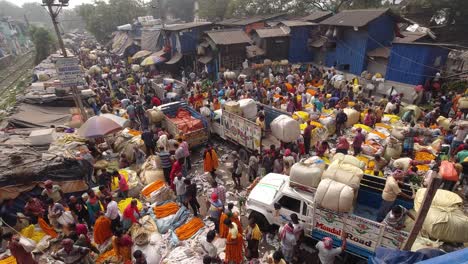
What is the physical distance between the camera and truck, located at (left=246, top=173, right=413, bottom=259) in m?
5.60

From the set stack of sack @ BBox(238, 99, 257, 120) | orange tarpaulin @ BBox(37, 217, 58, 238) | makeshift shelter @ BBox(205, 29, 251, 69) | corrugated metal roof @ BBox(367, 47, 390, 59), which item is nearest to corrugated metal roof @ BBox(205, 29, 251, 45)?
makeshift shelter @ BBox(205, 29, 251, 69)

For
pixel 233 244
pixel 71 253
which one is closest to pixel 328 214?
pixel 233 244

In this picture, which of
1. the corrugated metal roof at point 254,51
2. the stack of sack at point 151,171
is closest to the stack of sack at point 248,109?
the stack of sack at point 151,171

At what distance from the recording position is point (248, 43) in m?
23.0

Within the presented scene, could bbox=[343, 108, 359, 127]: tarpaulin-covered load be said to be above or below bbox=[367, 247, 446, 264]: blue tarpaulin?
below

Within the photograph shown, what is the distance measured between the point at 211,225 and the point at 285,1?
3394cm

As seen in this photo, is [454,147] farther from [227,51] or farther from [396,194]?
[227,51]

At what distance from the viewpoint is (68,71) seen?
10867mm

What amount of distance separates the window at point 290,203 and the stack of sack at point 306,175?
1.23ft

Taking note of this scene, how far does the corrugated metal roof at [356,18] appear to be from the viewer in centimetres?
1883

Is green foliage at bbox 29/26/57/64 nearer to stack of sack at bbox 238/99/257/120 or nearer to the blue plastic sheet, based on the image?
stack of sack at bbox 238/99/257/120

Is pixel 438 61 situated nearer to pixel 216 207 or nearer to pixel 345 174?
pixel 345 174

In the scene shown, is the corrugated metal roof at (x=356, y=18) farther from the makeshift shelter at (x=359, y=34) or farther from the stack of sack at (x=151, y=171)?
the stack of sack at (x=151, y=171)

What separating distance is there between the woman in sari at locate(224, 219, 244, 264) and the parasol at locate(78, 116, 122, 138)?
252 inches
